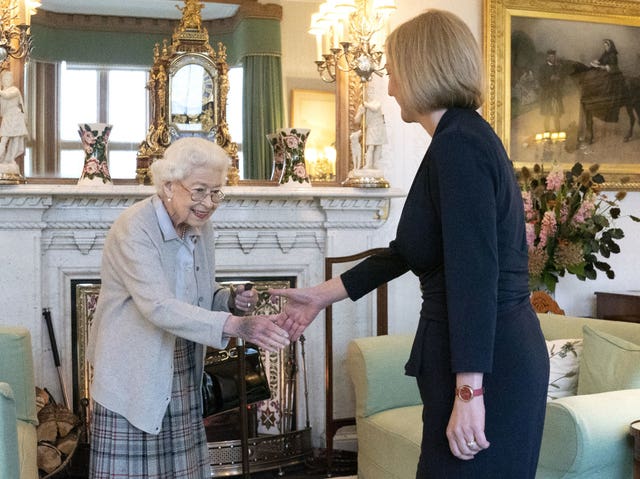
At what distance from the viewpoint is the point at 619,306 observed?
482cm

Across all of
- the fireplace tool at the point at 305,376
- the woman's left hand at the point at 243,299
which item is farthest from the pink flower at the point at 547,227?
the woman's left hand at the point at 243,299

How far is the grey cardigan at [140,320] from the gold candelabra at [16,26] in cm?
175

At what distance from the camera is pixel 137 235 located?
2400 millimetres

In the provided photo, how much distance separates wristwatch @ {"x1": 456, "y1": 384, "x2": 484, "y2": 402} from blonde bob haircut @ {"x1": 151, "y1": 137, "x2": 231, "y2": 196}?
1.22 metres

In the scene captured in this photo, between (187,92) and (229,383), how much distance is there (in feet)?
6.15

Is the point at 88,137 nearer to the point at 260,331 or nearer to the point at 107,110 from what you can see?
the point at 107,110

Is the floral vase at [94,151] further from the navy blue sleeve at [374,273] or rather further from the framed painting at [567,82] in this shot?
the navy blue sleeve at [374,273]

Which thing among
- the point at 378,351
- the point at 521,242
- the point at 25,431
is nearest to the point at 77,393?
the point at 25,431

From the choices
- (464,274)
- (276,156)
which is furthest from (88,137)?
(464,274)

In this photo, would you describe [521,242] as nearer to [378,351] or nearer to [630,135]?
[378,351]

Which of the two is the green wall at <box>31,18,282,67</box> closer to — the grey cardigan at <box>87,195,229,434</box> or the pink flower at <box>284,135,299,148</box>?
the pink flower at <box>284,135,299,148</box>

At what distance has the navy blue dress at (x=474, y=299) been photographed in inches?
59.9

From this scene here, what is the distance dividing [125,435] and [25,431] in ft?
3.02

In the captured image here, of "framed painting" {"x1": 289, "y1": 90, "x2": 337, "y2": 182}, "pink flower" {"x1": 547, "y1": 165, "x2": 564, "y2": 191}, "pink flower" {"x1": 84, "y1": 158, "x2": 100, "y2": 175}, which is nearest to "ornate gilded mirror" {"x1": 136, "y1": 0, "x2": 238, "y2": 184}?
"pink flower" {"x1": 84, "y1": 158, "x2": 100, "y2": 175}
